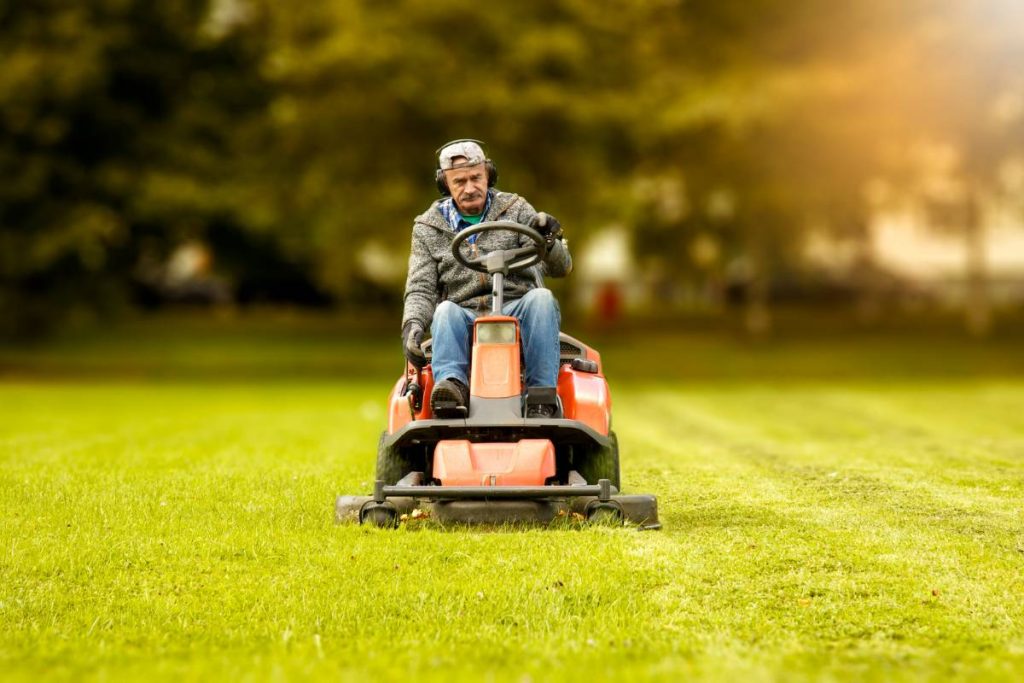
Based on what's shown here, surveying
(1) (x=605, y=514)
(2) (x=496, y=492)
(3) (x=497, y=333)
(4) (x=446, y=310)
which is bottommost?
(1) (x=605, y=514)

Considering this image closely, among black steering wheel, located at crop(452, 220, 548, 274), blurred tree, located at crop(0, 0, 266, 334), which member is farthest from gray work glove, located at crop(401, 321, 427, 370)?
blurred tree, located at crop(0, 0, 266, 334)

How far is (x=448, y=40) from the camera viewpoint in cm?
2480

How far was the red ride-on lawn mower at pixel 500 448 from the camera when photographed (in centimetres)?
691

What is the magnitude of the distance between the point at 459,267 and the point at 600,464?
4.49 ft

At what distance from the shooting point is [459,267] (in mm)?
7746

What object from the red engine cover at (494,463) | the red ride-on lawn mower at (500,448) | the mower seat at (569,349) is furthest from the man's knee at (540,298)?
the red engine cover at (494,463)

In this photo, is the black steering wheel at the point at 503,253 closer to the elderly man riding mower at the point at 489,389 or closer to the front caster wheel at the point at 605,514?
the elderly man riding mower at the point at 489,389

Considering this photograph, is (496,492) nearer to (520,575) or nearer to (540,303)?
(520,575)

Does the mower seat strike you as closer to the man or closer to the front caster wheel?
the man

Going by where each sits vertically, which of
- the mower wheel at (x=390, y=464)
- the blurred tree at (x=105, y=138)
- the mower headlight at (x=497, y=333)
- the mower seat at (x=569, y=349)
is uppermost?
the blurred tree at (x=105, y=138)

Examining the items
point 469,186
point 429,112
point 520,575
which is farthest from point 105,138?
point 520,575

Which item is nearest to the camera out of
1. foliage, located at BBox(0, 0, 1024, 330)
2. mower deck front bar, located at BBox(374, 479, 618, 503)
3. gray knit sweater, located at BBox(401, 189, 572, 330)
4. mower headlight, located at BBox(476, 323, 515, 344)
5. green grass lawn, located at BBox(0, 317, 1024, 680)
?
green grass lawn, located at BBox(0, 317, 1024, 680)

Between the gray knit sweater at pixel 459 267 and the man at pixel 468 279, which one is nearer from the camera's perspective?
the man at pixel 468 279

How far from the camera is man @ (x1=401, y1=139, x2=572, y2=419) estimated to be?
287 inches
